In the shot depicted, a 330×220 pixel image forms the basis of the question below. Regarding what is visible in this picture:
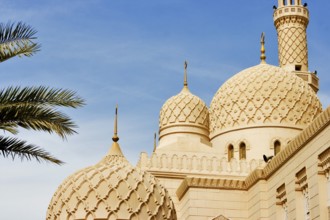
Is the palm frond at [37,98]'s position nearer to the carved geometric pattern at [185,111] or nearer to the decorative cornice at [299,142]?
the decorative cornice at [299,142]

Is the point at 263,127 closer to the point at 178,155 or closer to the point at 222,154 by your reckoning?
the point at 222,154

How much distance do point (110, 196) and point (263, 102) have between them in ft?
31.9

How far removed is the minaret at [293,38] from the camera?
2662 centimetres

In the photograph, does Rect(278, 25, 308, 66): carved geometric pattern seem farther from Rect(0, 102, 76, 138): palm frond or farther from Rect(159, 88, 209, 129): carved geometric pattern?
Rect(0, 102, 76, 138): palm frond

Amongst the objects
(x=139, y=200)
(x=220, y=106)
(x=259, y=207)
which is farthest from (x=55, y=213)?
(x=220, y=106)

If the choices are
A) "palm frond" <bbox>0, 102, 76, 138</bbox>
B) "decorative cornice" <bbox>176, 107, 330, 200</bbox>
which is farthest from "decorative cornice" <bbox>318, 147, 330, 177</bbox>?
"palm frond" <bbox>0, 102, 76, 138</bbox>

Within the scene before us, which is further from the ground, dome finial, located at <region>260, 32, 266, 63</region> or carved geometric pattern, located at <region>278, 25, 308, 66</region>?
carved geometric pattern, located at <region>278, 25, 308, 66</region>

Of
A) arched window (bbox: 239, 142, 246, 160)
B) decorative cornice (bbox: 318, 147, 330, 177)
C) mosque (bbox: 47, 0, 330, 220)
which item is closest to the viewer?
decorative cornice (bbox: 318, 147, 330, 177)

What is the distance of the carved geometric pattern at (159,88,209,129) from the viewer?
2288cm

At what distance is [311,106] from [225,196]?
6.25 m

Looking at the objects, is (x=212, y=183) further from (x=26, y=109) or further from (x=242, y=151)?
(x=26, y=109)

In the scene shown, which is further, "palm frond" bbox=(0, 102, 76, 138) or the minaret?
the minaret

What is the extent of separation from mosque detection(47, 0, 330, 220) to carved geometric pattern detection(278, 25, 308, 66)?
0.04 meters

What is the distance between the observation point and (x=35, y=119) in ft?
28.8
